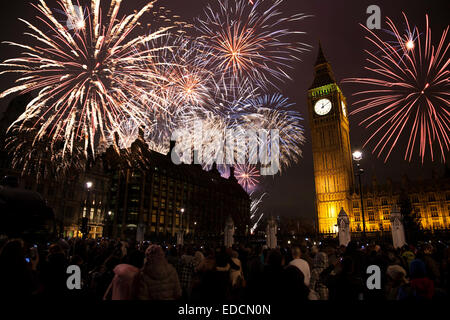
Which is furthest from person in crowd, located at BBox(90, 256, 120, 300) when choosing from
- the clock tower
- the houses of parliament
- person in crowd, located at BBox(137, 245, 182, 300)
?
the clock tower

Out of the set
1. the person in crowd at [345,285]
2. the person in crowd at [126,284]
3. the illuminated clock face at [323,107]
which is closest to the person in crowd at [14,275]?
the person in crowd at [126,284]

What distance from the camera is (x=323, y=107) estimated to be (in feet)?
268

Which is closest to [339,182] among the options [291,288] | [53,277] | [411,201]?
[411,201]

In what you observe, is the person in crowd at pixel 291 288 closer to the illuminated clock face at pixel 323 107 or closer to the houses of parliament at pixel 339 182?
the houses of parliament at pixel 339 182

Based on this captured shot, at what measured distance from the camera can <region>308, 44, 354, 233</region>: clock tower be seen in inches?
3123

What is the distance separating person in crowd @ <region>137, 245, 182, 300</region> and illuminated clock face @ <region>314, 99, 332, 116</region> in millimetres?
83572

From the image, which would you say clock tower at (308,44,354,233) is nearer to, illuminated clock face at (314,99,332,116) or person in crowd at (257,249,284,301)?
illuminated clock face at (314,99,332,116)

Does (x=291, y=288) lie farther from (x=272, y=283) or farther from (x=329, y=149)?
(x=329, y=149)

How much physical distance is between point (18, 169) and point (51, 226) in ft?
117

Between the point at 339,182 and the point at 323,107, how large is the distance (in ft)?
70.1

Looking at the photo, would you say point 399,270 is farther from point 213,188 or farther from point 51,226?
point 213,188

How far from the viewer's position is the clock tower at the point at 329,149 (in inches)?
3123

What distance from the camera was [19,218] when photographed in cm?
1283
